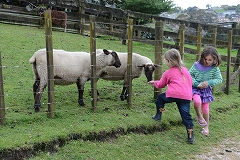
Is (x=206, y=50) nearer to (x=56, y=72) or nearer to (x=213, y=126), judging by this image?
(x=213, y=126)

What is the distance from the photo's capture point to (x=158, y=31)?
722 cm

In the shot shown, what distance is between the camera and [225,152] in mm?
5629

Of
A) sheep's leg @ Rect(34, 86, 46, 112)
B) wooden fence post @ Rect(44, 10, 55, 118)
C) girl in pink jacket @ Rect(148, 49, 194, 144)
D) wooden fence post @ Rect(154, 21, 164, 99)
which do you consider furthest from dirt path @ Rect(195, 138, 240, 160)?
sheep's leg @ Rect(34, 86, 46, 112)

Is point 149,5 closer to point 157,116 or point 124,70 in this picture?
point 124,70

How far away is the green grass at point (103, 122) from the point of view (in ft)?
16.5

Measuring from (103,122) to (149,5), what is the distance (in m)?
15.1

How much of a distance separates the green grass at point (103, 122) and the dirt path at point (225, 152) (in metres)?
0.17

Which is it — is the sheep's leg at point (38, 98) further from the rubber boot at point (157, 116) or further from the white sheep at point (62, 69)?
the rubber boot at point (157, 116)

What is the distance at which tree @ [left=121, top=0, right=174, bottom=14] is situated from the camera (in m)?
19.6

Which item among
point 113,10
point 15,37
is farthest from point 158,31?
point 113,10

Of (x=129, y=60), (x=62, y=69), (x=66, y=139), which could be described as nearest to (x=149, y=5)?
(x=129, y=60)

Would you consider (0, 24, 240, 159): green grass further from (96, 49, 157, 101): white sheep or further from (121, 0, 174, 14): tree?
(121, 0, 174, 14): tree

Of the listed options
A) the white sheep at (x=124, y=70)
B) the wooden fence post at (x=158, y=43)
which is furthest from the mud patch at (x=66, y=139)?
the white sheep at (x=124, y=70)

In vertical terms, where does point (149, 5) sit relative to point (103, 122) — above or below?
above
